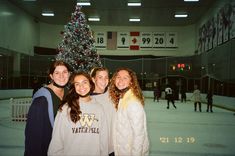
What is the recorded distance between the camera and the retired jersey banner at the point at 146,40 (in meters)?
28.8

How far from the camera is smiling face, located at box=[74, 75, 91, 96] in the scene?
2354mm

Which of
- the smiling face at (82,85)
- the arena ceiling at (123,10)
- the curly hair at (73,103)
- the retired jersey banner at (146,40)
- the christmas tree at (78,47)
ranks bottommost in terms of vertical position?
the curly hair at (73,103)

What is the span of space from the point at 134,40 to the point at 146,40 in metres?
1.18

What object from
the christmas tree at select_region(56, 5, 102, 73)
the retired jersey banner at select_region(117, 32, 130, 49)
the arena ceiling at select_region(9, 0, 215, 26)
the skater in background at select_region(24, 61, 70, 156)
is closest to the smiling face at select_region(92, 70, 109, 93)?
the skater in background at select_region(24, 61, 70, 156)

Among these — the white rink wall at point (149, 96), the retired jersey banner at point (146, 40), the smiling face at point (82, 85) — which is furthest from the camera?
the retired jersey banner at point (146, 40)

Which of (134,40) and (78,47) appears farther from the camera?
(134,40)

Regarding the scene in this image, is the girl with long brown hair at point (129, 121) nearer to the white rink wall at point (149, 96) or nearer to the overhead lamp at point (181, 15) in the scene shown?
the white rink wall at point (149, 96)

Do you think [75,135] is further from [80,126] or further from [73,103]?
[73,103]

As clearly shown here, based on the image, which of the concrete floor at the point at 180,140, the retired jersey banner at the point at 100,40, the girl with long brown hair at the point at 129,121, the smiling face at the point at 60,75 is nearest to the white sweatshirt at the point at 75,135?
the smiling face at the point at 60,75

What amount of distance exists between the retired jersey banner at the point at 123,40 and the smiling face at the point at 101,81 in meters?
26.2

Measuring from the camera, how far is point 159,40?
28.9 m

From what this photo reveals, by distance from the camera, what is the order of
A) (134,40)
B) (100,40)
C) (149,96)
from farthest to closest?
(100,40) < (134,40) < (149,96)

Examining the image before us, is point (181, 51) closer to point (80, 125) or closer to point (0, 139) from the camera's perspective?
point (0, 139)
